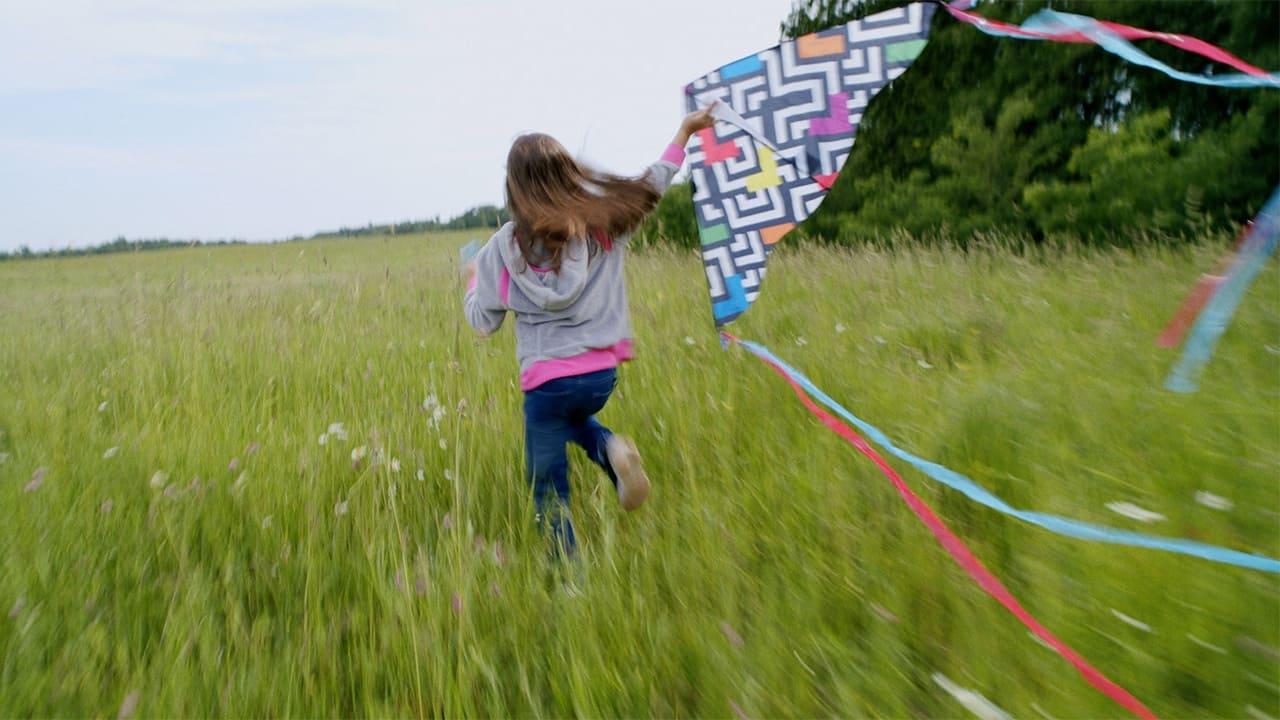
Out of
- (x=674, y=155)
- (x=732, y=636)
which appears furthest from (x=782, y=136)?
(x=732, y=636)

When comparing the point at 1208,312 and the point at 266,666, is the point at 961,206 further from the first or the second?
the point at 266,666

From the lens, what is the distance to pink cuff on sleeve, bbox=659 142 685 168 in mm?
2927

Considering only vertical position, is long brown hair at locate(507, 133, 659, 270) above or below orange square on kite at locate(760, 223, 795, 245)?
above

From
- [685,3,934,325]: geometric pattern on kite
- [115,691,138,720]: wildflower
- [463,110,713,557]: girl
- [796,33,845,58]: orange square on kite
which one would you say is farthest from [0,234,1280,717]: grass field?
[796,33,845,58]: orange square on kite

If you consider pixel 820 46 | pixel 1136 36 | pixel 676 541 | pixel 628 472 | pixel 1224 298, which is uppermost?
pixel 820 46

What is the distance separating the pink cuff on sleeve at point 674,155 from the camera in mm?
2927

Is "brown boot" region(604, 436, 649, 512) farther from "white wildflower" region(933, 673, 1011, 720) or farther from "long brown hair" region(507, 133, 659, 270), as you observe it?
"white wildflower" region(933, 673, 1011, 720)

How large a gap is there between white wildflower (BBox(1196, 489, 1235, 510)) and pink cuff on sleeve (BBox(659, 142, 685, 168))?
6.26 ft

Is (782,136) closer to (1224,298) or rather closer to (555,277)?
(555,277)

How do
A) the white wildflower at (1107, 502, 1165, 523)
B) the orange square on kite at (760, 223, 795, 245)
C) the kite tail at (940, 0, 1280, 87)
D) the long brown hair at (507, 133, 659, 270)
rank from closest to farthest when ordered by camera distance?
the white wildflower at (1107, 502, 1165, 523) < the kite tail at (940, 0, 1280, 87) < the long brown hair at (507, 133, 659, 270) < the orange square on kite at (760, 223, 795, 245)

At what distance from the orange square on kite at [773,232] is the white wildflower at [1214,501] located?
1707 millimetres

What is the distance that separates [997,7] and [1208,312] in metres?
6.10

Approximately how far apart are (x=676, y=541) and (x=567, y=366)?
0.71m

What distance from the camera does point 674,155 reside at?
9.68 feet
